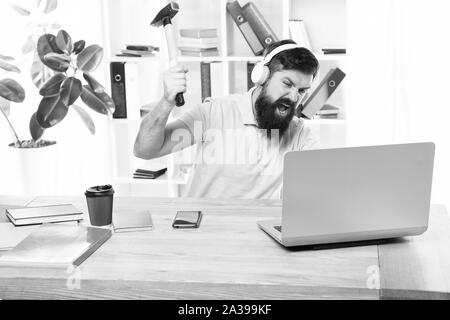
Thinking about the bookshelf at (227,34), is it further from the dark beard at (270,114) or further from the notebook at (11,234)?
the notebook at (11,234)

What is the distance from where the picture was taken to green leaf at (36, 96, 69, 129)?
3.75 meters

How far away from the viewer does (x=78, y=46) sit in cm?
382

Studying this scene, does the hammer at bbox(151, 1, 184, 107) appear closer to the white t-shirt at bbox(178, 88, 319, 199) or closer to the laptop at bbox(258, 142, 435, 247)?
the white t-shirt at bbox(178, 88, 319, 199)

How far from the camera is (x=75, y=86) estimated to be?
3754mm

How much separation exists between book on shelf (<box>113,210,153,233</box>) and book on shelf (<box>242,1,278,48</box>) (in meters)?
1.92

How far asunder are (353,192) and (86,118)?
2487 millimetres

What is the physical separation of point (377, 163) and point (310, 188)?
0.61 ft

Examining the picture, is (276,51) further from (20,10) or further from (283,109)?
(20,10)

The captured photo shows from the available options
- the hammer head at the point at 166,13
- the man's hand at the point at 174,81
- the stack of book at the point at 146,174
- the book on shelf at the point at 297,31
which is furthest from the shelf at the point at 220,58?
the hammer head at the point at 166,13

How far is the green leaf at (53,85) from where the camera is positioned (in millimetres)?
3752

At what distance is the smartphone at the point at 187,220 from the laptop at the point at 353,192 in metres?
0.30

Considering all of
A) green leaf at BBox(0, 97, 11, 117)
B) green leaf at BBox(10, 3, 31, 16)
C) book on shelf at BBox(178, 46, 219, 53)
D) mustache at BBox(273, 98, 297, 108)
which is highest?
green leaf at BBox(10, 3, 31, 16)

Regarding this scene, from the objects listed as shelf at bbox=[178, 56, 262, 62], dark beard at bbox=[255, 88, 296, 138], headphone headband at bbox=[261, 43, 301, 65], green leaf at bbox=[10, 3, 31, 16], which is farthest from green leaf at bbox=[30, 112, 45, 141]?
headphone headband at bbox=[261, 43, 301, 65]
